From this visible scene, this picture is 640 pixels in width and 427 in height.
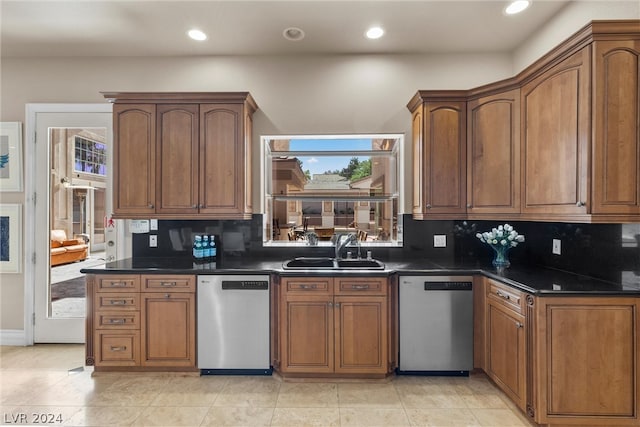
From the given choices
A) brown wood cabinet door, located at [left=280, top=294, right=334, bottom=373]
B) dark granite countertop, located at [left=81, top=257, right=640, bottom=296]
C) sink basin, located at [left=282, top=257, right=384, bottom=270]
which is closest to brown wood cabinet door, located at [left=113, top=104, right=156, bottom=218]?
dark granite countertop, located at [left=81, top=257, right=640, bottom=296]

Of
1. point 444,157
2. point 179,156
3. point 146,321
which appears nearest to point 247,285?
point 146,321

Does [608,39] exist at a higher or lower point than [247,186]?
higher

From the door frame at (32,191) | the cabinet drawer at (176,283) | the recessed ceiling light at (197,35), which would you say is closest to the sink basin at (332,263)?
the cabinet drawer at (176,283)

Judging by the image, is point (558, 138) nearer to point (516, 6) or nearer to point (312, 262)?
point (516, 6)

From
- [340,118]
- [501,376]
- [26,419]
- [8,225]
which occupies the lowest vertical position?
[26,419]

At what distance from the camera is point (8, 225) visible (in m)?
3.16

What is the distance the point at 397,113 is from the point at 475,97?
71 centimetres

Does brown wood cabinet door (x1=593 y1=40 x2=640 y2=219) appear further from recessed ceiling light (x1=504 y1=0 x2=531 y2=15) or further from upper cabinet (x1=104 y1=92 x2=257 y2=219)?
upper cabinet (x1=104 y1=92 x2=257 y2=219)

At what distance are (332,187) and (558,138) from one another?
1905 mm

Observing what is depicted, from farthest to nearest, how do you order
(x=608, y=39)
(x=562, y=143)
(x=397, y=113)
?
(x=397, y=113) < (x=562, y=143) < (x=608, y=39)

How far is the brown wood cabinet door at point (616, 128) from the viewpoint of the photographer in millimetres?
1808

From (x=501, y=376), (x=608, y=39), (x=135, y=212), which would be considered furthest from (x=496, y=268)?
(x=135, y=212)

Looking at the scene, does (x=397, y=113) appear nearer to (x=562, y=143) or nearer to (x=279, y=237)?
(x=562, y=143)

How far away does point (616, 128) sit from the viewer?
1.82 metres
